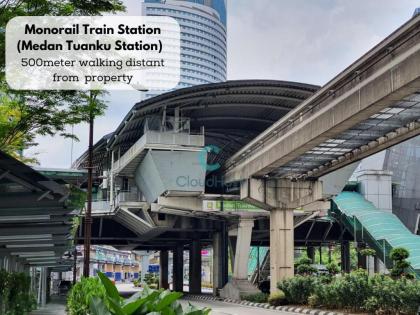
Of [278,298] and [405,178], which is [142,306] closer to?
[278,298]

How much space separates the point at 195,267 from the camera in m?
64.4

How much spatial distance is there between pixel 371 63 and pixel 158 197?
25.4m

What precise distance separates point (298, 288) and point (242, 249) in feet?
46.3

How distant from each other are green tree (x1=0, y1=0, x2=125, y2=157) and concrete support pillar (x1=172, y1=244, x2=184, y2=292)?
169 ft

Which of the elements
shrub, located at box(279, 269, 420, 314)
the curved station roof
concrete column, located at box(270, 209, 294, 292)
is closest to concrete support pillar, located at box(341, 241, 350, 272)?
the curved station roof

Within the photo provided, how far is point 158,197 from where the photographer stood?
43.8 metres

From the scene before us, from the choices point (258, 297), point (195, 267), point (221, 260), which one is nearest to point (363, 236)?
point (221, 260)

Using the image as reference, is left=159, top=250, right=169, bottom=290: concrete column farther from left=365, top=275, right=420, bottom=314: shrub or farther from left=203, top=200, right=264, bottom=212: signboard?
left=365, top=275, right=420, bottom=314: shrub

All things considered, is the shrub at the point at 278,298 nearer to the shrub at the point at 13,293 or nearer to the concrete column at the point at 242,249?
the concrete column at the point at 242,249

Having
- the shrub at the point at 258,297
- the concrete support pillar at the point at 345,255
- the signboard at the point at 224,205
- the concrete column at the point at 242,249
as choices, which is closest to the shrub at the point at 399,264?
the shrub at the point at 258,297

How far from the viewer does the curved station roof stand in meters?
41.6

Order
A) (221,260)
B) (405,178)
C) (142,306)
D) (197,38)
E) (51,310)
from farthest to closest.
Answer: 1. (197,38)
2. (405,178)
3. (221,260)
4. (51,310)
5. (142,306)

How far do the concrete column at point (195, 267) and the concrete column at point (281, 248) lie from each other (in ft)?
92.0

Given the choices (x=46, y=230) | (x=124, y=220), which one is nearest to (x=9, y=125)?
(x=46, y=230)
